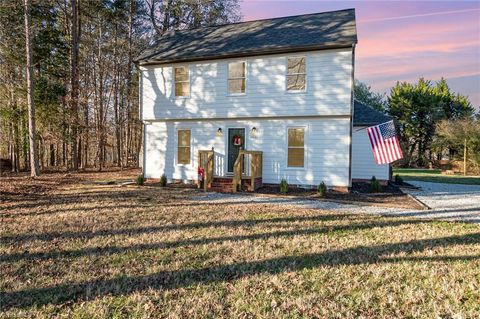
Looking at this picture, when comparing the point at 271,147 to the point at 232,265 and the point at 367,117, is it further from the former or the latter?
the point at 232,265

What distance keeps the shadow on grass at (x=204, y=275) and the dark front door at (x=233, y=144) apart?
7.75 metres

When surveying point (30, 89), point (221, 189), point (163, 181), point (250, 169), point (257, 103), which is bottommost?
point (221, 189)

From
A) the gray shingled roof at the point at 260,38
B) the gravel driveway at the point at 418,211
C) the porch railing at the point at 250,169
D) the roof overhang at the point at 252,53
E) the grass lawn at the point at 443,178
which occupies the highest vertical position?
the gray shingled roof at the point at 260,38

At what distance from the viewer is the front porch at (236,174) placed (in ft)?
35.7

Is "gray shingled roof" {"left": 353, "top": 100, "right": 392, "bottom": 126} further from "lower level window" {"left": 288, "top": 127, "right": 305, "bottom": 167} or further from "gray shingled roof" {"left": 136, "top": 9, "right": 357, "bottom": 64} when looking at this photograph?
"gray shingled roof" {"left": 136, "top": 9, "right": 357, "bottom": 64}

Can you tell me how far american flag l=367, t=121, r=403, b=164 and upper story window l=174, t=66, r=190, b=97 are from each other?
7.30 meters

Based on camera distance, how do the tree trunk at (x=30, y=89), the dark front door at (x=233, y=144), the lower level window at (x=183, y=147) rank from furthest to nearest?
the lower level window at (x=183, y=147)
the tree trunk at (x=30, y=89)
the dark front door at (x=233, y=144)

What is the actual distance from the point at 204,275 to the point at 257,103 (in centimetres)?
876

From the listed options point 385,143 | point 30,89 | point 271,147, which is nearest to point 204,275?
point 385,143

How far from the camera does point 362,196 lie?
10195 millimetres

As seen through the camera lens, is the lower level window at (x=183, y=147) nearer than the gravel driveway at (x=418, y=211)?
No

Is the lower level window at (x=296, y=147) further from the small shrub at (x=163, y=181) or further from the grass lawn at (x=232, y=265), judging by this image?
the small shrub at (x=163, y=181)

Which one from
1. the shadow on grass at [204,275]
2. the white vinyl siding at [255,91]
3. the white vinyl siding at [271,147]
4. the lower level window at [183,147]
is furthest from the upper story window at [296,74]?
Answer: the shadow on grass at [204,275]

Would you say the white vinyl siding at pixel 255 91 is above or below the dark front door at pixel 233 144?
above
